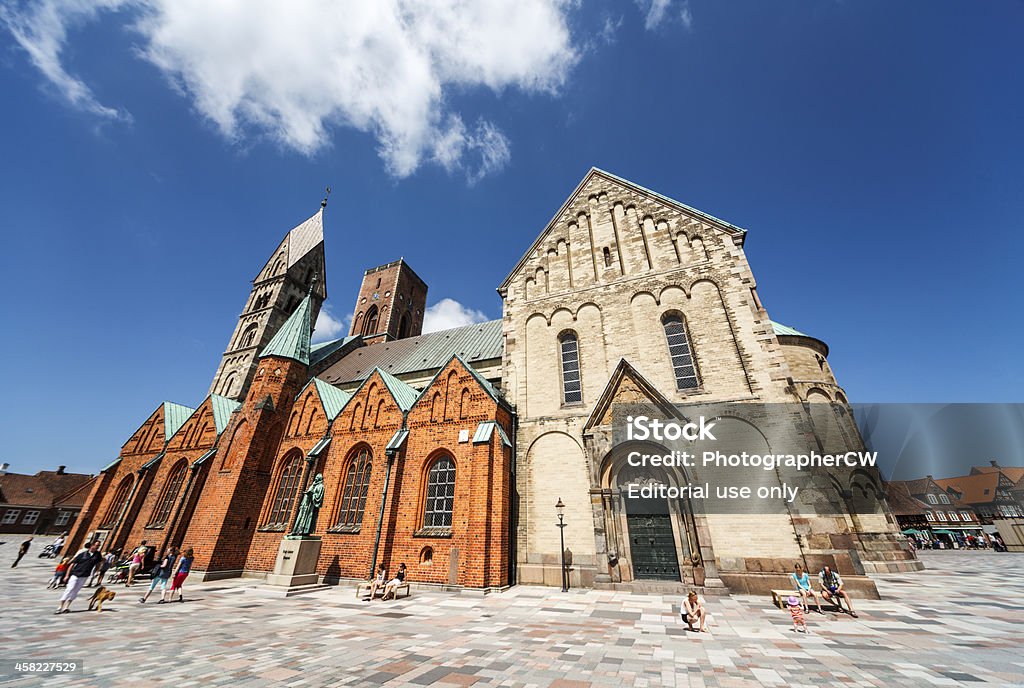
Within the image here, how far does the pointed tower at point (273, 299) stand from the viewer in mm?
31625

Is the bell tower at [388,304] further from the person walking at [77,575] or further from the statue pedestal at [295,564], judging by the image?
the person walking at [77,575]

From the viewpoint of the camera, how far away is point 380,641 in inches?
282

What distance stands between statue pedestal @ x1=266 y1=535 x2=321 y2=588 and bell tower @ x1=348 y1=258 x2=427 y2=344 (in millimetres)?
25064

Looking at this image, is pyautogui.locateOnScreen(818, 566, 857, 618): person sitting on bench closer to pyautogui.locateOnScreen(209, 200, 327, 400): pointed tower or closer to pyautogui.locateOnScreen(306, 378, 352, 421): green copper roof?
pyautogui.locateOnScreen(306, 378, 352, 421): green copper roof

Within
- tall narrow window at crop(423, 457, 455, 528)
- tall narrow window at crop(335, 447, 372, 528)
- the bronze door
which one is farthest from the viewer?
tall narrow window at crop(335, 447, 372, 528)

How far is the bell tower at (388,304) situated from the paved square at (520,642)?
29101 millimetres

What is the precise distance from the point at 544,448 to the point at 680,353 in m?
6.69

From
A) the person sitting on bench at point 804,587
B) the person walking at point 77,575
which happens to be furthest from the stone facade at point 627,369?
the person walking at point 77,575

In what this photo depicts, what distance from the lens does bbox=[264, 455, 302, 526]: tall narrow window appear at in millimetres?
18141

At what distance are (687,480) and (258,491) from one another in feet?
63.9

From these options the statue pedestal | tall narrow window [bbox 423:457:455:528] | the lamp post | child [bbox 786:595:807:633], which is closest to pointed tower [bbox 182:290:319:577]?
the statue pedestal

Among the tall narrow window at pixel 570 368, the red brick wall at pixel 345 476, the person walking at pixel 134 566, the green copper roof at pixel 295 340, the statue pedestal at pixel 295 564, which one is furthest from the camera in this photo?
the green copper roof at pixel 295 340

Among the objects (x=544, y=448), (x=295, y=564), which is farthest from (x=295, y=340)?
(x=544, y=448)

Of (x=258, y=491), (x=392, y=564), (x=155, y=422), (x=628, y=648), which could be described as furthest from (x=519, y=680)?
(x=155, y=422)
